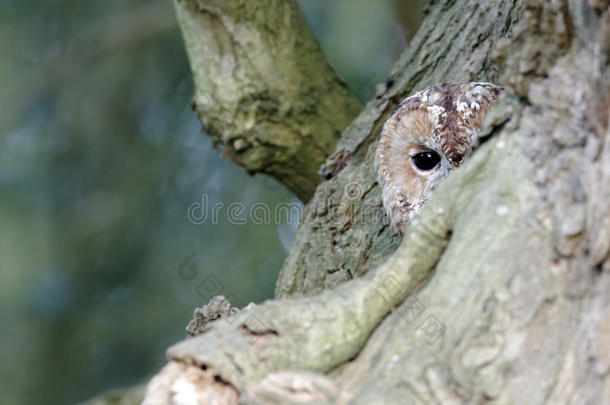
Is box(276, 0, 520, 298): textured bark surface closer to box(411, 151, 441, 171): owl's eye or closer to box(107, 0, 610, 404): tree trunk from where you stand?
box(411, 151, 441, 171): owl's eye

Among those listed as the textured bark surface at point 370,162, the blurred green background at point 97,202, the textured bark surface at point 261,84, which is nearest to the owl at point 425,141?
the textured bark surface at point 370,162

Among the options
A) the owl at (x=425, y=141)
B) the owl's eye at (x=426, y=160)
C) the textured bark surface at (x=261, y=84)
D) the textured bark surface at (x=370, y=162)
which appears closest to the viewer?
the owl at (x=425, y=141)

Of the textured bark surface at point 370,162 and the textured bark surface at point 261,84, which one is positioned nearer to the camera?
the textured bark surface at point 370,162

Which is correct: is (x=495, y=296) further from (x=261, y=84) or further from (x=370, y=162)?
(x=261, y=84)

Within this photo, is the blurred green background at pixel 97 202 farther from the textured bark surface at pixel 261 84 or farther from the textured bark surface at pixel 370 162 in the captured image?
the textured bark surface at pixel 370 162

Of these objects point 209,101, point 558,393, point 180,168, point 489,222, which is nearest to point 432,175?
point 489,222

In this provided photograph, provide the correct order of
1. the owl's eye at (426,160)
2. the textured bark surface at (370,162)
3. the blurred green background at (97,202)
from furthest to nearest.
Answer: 1. the blurred green background at (97,202)
2. the textured bark surface at (370,162)
3. the owl's eye at (426,160)

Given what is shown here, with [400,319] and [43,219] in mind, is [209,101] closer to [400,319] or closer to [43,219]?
[400,319]

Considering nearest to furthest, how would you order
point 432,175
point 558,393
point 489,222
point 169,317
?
1. point 558,393
2. point 489,222
3. point 432,175
4. point 169,317
